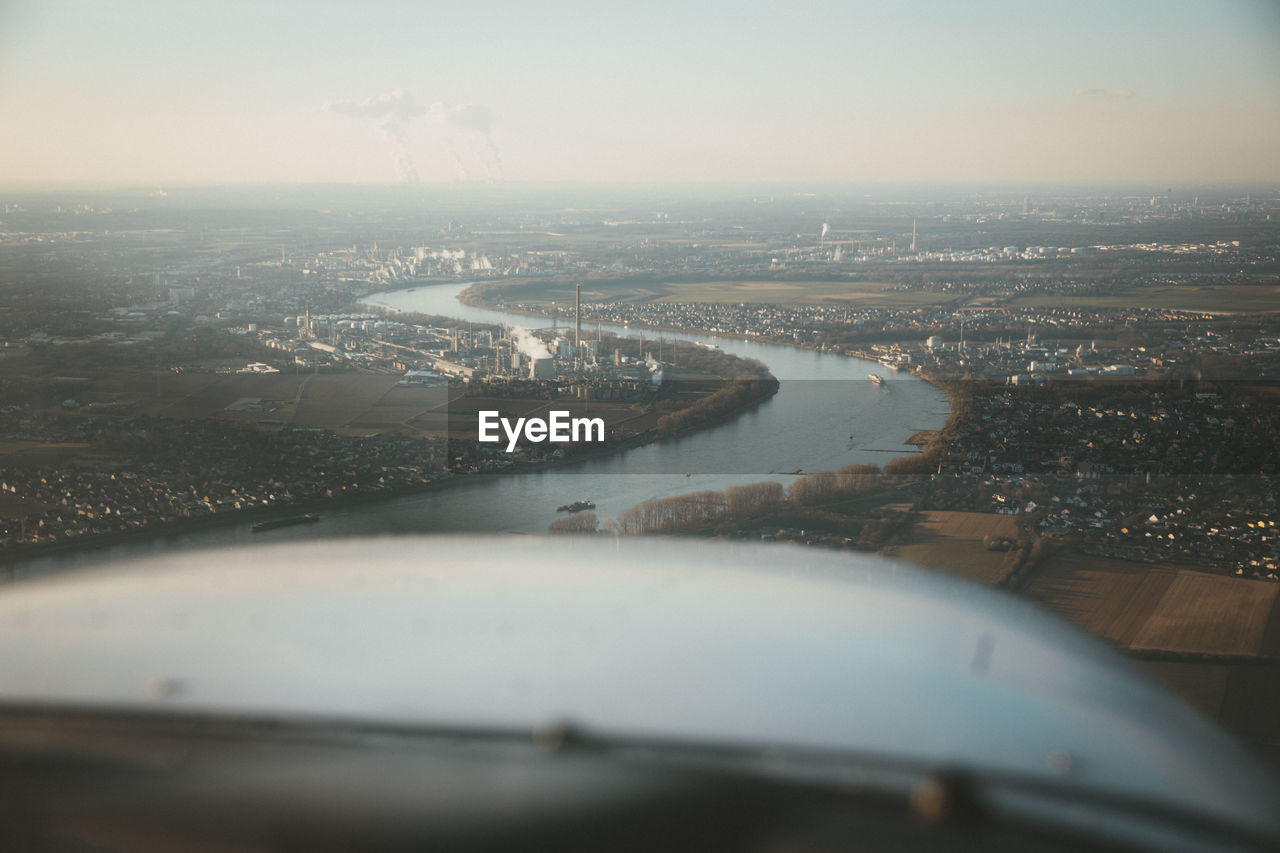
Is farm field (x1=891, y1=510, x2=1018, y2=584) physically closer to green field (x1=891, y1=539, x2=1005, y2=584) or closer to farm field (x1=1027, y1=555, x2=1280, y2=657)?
green field (x1=891, y1=539, x2=1005, y2=584)

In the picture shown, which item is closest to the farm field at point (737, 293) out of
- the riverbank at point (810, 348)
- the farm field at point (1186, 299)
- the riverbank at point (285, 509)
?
the riverbank at point (810, 348)

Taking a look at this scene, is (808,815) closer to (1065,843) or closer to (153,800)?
(1065,843)

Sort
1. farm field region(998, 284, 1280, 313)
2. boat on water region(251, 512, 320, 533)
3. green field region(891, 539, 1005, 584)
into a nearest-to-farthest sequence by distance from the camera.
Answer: green field region(891, 539, 1005, 584), boat on water region(251, 512, 320, 533), farm field region(998, 284, 1280, 313)

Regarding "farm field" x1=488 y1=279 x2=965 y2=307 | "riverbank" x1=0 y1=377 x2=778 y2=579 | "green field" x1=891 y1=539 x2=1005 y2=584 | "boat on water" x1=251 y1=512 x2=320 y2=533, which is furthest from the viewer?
"farm field" x1=488 y1=279 x2=965 y2=307

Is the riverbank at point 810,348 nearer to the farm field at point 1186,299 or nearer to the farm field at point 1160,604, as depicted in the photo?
the farm field at point 1160,604

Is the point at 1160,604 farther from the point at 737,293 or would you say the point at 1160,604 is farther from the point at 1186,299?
the point at 737,293

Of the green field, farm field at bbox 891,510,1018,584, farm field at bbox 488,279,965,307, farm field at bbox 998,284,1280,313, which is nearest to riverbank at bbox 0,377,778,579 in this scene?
farm field at bbox 891,510,1018,584

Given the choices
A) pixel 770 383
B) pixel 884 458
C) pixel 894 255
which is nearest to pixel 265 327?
pixel 770 383
